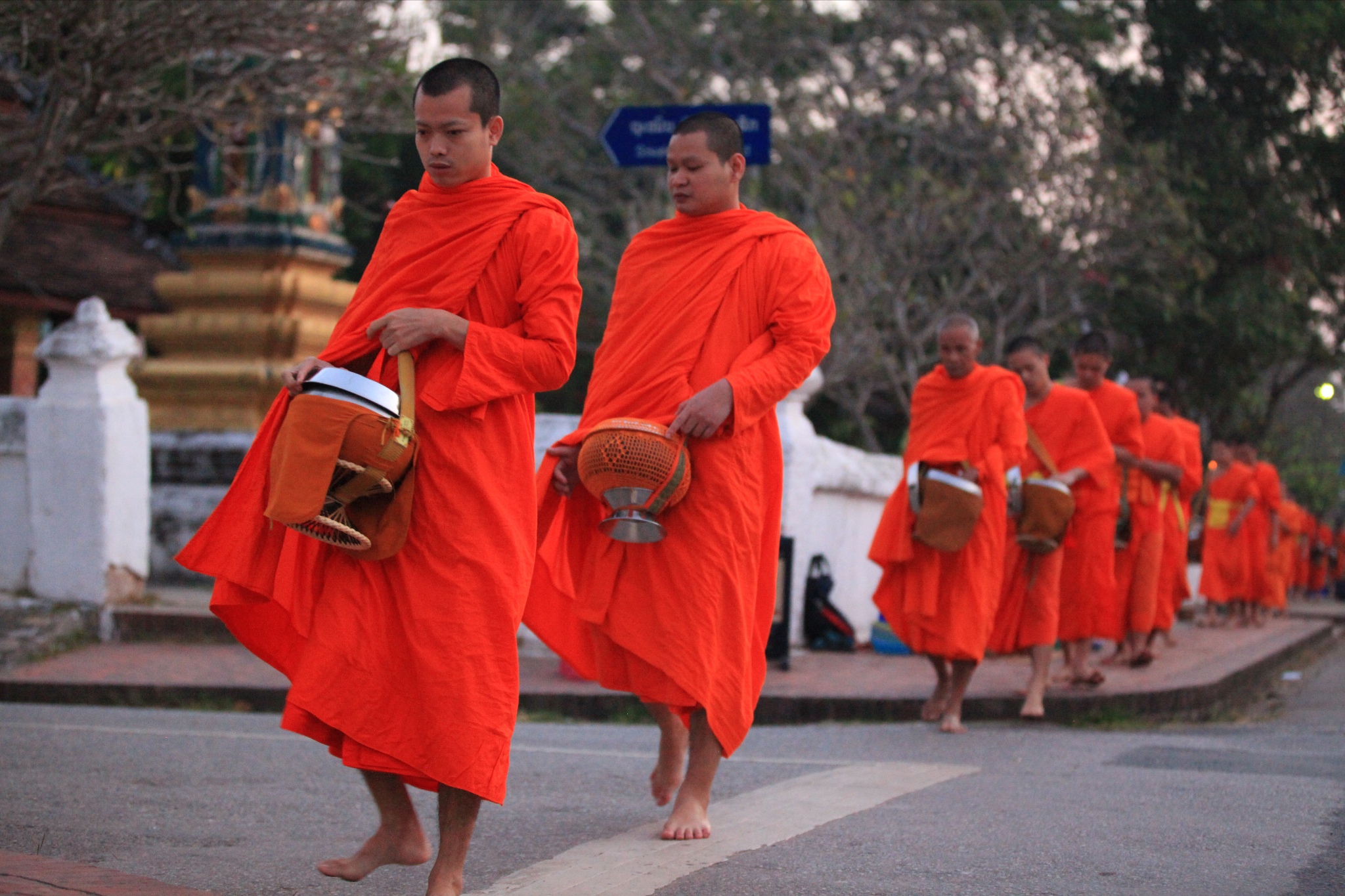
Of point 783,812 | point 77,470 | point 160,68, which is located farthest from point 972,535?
point 160,68

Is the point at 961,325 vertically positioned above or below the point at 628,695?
above

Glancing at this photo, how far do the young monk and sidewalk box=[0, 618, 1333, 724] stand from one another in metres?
0.41

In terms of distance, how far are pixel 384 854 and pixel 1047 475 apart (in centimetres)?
549

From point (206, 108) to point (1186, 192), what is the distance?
538 inches

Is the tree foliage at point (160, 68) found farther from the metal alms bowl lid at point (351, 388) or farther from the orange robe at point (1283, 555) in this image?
the orange robe at point (1283, 555)

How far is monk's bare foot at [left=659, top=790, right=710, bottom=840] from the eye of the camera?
4.41m

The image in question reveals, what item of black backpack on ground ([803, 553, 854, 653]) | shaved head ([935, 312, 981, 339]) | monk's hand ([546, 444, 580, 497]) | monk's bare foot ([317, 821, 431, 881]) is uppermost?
shaved head ([935, 312, 981, 339])

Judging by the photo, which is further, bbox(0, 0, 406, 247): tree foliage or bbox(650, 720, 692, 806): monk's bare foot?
bbox(0, 0, 406, 247): tree foliage

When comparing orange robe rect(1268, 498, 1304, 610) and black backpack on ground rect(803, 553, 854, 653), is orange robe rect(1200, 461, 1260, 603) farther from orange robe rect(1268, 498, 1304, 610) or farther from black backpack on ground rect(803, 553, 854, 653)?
black backpack on ground rect(803, 553, 854, 653)

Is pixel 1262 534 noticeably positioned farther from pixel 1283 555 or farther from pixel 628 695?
pixel 628 695

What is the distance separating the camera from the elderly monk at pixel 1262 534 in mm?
17375

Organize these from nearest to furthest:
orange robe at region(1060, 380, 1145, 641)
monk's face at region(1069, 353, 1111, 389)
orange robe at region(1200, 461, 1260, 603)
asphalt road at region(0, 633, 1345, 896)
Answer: asphalt road at region(0, 633, 1345, 896) → orange robe at region(1060, 380, 1145, 641) → monk's face at region(1069, 353, 1111, 389) → orange robe at region(1200, 461, 1260, 603)

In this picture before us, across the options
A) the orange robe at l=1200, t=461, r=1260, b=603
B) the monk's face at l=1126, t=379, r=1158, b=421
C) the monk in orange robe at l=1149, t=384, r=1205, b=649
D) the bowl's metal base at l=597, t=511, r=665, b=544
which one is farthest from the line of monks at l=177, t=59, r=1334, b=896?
the orange robe at l=1200, t=461, r=1260, b=603

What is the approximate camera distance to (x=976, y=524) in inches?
290
